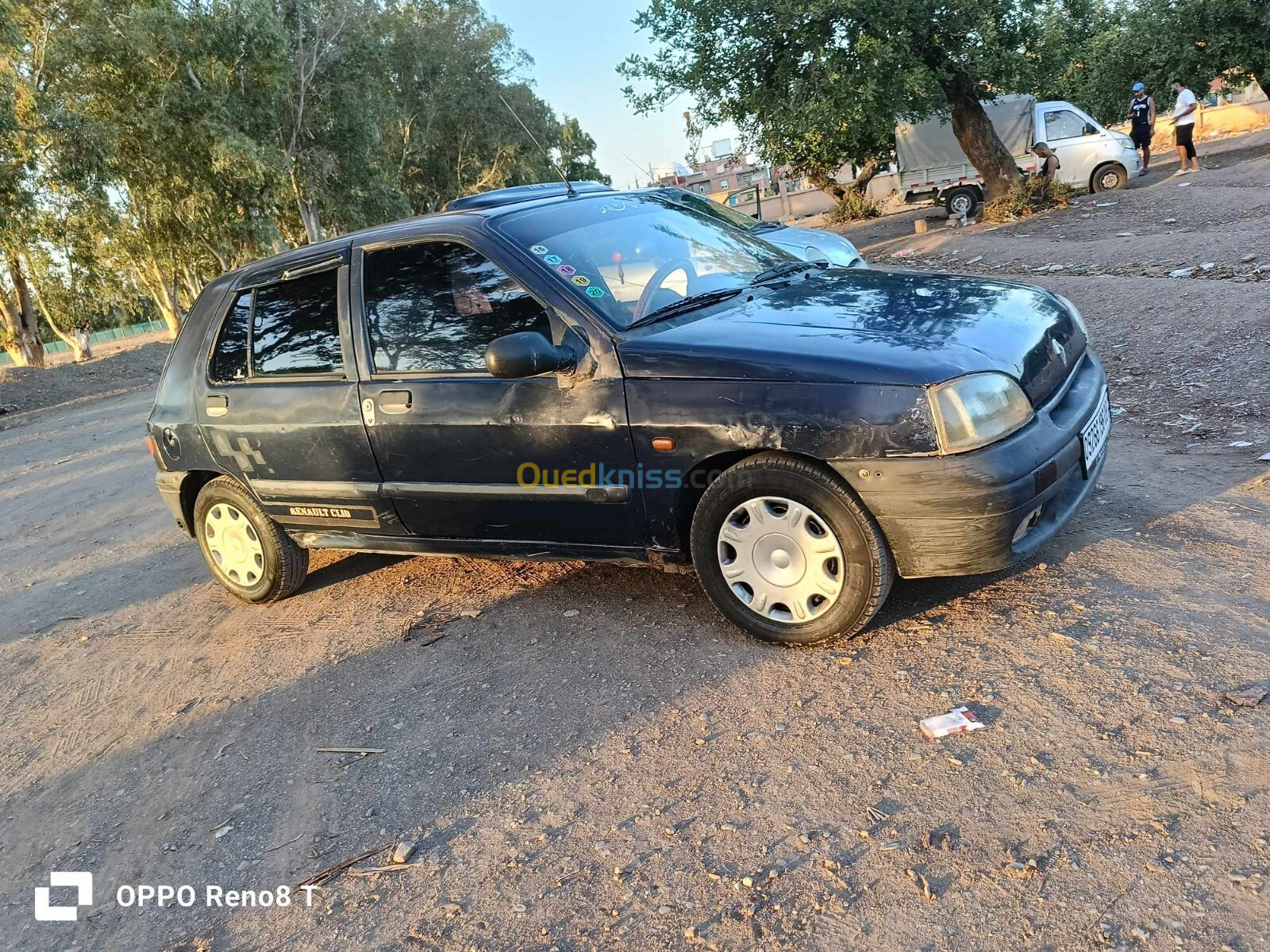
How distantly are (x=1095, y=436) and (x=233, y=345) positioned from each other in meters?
4.14

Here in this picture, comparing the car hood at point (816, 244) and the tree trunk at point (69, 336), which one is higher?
the tree trunk at point (69, 336)

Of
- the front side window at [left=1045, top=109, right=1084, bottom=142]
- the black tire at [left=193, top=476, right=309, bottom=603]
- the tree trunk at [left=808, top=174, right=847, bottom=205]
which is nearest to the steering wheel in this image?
the black tire at [left=193, top=476, right=309, bottom=603]

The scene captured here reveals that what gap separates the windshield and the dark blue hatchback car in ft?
0.06

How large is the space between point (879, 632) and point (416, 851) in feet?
6.12

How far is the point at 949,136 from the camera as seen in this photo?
2070cm

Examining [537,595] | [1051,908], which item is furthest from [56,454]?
[1051,908]

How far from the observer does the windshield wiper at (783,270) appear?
4246 millimetres

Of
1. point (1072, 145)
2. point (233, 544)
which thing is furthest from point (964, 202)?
point (233, 544)

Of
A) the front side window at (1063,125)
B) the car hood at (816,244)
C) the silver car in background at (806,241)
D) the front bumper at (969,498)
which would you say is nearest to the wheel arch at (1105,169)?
the front side window at (1063,125)

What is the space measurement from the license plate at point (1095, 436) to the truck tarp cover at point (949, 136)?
17013 millimetres

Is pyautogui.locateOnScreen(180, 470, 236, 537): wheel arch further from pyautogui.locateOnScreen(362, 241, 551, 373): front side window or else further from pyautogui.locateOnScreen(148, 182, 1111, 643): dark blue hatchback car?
pyautogui.locateOnScreen(362, 241, 551, 373): front side window

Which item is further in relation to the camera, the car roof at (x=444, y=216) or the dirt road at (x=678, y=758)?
the car roof at (x=444, y=216)

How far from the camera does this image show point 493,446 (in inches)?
153

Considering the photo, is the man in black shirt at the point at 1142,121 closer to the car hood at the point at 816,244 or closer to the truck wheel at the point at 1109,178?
the truck wheel at the point at 1109,178
